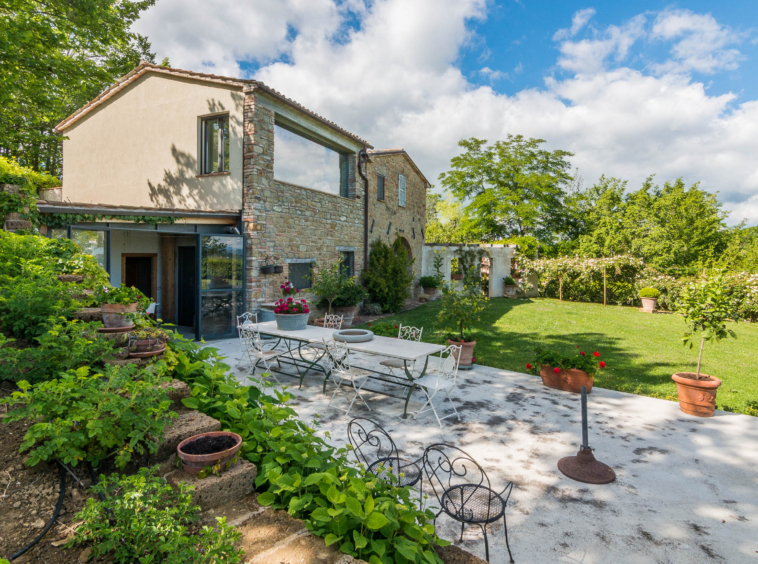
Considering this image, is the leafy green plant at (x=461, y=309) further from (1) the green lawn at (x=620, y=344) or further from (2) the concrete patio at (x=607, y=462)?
(2) the concrete patio at (x=607, y=462)

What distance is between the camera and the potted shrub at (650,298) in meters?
14.4

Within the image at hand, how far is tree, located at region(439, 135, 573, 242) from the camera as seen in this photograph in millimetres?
25078

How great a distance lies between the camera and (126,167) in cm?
1105

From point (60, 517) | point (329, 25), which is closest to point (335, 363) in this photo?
point (60, 517)

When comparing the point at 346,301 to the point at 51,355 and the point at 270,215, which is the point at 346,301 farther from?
the point at 51,355

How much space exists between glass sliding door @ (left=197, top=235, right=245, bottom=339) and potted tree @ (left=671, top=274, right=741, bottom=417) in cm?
827

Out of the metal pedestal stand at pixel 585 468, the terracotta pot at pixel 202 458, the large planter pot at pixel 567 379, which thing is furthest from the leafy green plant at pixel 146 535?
the large planter pot at pixel 567 379

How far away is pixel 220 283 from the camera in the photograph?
29.2 feet

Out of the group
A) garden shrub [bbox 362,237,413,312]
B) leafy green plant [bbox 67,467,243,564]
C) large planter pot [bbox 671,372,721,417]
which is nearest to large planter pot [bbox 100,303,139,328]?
leafy green plant [bbox 67,467,243,564]

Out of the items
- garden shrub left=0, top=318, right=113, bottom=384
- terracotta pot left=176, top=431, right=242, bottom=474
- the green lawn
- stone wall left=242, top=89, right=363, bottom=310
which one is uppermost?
stone wall left=242, top=89, right=363, bottom=310

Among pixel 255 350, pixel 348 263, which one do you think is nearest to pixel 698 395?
pixel 255 350

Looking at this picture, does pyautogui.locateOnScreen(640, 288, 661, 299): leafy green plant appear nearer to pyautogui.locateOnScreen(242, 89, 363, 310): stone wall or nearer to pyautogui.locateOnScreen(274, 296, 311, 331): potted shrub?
pyautogui.locateOnScreen(242, 89, 363, 310): stone wall

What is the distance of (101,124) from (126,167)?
187 centimetres

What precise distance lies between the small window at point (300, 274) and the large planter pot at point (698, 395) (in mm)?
8292
